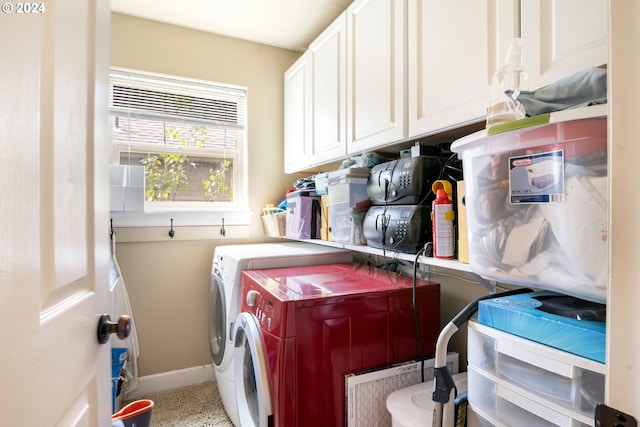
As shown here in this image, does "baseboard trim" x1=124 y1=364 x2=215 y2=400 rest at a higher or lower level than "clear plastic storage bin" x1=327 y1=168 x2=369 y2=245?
lower

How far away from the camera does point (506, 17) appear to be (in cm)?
93

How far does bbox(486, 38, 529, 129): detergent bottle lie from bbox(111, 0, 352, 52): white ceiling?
1.48 metres

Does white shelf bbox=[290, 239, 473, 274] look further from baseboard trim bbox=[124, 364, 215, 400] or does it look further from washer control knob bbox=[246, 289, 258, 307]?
baseboard trim bbox=[124, 364, 215, 400]

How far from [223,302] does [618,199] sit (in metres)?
1.90

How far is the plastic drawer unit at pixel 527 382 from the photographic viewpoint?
2.05 ft

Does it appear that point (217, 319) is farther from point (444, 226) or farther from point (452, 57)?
point (452, 57)

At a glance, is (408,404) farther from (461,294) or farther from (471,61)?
(471,61)

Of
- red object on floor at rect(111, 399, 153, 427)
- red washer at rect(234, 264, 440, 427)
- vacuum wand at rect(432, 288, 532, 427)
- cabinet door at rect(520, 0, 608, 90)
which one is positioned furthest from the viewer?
red object on floor at rect(111, 399, 153, 427)

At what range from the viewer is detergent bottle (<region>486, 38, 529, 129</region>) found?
2.65 ft

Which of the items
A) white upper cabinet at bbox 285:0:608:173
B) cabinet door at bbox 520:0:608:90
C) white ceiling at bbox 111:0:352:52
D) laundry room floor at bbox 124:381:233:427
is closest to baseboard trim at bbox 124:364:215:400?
laundry room floor at bbox 124:381:233:427

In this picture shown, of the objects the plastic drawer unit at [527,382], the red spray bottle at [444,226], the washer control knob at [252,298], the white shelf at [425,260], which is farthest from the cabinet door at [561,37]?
the washer control knob at [252,298]

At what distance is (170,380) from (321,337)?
168 cm

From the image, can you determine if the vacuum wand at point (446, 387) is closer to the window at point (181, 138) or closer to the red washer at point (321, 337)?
the red washer at point (321, 337)

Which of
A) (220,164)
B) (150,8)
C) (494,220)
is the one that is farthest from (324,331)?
(150,8)
